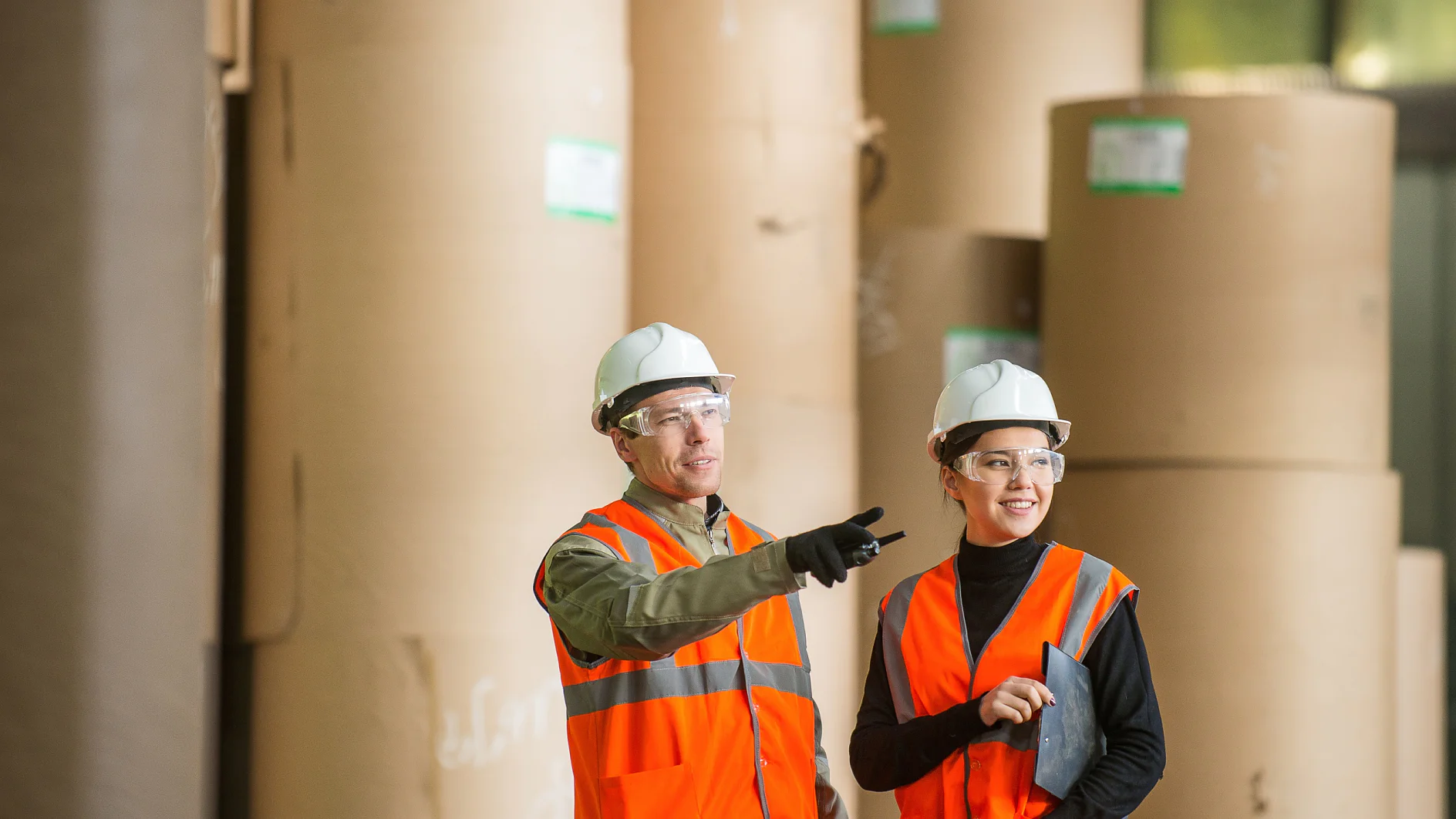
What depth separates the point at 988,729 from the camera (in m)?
1.63

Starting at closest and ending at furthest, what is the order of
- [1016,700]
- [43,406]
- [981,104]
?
[1016,700] < [43,406] < [981,104]

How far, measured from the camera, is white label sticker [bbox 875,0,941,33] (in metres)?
3.59

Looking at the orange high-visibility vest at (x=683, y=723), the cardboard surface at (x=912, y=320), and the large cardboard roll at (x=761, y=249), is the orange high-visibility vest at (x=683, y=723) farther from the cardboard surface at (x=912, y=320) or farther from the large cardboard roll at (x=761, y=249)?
the cardboard surface at (x=912, y=320)

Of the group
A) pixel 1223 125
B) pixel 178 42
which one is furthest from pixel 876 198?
pixel 178 42

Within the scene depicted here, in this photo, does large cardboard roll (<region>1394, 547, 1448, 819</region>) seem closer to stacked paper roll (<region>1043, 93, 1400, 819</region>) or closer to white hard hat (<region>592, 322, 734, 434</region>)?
stacked paper roll (<region>1043, 93, 1400, 819</region>)

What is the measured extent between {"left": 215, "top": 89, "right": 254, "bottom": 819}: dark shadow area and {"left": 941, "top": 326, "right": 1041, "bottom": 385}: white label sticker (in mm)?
1298

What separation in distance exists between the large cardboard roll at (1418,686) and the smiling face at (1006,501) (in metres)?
1.70

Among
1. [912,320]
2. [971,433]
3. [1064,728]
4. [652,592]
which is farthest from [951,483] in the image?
[912,320]

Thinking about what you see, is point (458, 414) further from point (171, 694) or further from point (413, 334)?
point (171, 694)

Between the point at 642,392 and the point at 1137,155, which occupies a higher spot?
the point at 1137,155

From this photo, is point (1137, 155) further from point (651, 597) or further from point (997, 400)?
point (651, 597)

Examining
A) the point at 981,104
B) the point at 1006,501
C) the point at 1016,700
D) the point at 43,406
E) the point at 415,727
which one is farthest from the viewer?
the point at 981,104

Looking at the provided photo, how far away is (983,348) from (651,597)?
1771 millimetres

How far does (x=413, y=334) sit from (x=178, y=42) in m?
0.55
